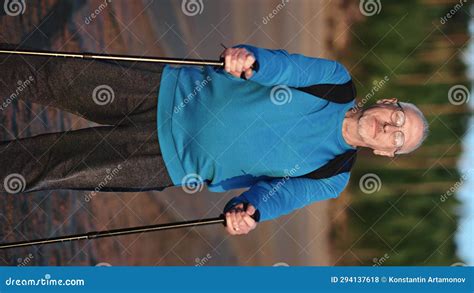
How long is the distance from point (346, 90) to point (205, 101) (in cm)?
31

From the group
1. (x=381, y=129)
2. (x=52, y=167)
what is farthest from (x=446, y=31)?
(x=52, y=167)

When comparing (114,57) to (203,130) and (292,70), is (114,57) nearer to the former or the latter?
(203,130)

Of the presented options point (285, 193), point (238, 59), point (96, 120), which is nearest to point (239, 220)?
point (285, 193)

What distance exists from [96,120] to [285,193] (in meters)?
0.46

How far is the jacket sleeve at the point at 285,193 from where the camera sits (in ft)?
3.55

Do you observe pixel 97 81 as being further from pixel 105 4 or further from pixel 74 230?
pixel 74 230

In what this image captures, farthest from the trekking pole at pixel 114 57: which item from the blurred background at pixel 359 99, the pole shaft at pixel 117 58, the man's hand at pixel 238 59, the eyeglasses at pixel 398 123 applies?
the blurred background at pixel 359 99

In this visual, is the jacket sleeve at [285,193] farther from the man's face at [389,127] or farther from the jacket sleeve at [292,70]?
the jacket sleeve at [292,70]

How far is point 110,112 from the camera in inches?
45.7

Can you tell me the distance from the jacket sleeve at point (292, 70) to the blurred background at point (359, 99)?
0.57 m

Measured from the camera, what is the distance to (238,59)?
925 millimetres

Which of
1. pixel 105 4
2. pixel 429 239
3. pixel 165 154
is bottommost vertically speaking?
pixel 429 239

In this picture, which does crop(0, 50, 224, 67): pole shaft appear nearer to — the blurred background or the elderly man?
the elderly man

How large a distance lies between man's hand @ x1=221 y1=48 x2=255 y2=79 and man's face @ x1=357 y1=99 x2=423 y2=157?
348 mm
